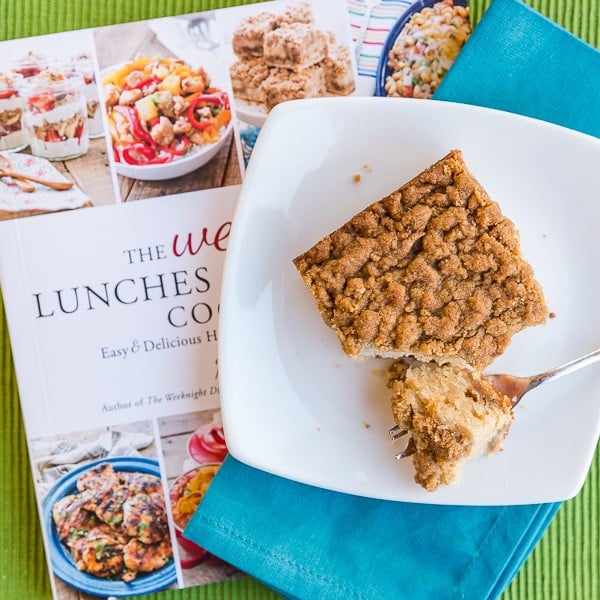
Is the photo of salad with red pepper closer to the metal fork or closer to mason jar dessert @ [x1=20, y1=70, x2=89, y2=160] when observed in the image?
mason jar dessert @ [x1=20, y1=70, x2=89, y2=160]

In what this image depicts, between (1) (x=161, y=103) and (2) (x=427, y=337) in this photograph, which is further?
(1) (x=161, y=103)

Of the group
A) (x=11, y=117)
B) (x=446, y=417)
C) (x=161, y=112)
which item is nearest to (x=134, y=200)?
(x=161, y=112)

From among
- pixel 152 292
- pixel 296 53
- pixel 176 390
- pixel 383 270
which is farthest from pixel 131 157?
pixel 383 270

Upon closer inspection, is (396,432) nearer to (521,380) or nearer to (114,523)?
(521,380)

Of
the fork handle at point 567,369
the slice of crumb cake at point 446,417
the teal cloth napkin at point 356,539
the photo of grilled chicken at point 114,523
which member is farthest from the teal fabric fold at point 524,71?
the photo of grilled chicken at point 114,523

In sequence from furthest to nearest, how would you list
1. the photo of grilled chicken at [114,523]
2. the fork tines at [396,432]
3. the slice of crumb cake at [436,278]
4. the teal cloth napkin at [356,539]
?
the photo of grilled chicken at [114,523] < the teal cloth napkin at [356,539] < the fork tines at [396,432] < the slice of crumb cake at [436,278]

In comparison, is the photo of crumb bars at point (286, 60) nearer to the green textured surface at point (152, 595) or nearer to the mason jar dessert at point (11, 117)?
the green textured surface at point (152, 595)

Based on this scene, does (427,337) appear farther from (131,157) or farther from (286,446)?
(131,157)
